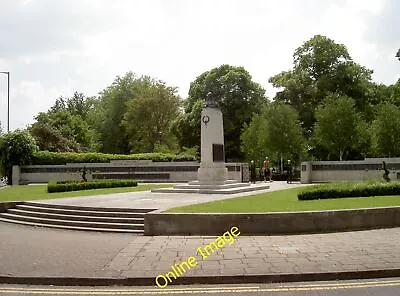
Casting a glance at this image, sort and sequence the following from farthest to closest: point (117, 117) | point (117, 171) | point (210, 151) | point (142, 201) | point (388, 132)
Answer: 1. point (117, 117)
2. point (117, 171)
3. point (388, 132)
4. point (210, 151)
5. point (142, 201)

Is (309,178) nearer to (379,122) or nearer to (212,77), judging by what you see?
(379,122)

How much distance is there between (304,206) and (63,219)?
830 cm

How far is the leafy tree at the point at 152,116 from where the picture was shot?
60625mm

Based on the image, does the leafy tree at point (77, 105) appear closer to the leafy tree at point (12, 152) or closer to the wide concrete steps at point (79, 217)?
the leafy tree at point (12, 152)

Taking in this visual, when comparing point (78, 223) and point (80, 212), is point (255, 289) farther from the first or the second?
point (80, 212)

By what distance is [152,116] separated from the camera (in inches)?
2425

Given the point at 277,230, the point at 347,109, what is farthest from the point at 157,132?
the point at 277,230

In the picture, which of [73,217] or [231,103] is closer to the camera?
[73,217]

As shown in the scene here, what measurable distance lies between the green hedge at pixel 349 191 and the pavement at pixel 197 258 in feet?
13.3

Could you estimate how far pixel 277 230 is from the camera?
1298cm

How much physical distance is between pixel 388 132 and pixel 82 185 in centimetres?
2210

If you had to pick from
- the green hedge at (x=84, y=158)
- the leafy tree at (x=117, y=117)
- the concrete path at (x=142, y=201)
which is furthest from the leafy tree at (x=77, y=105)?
the concrete path at (x=142, y=201)

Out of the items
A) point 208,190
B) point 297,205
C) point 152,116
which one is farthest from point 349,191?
point 152,116

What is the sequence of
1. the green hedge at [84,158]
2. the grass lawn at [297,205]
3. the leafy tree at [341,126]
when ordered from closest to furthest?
the grass lawn at [297,205] → the leafy tree at [341,126] → the green hedge at [84,158]
